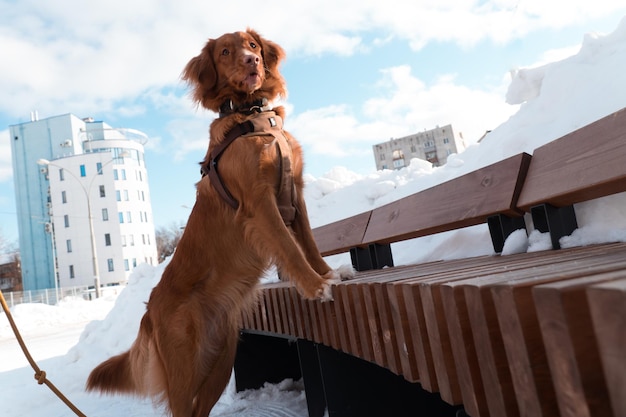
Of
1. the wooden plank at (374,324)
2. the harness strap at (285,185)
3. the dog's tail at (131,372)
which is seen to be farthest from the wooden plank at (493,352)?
the dog's tail at (131,372)

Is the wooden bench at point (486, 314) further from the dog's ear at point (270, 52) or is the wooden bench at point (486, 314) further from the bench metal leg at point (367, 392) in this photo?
the dog's ear at point (270, 52)

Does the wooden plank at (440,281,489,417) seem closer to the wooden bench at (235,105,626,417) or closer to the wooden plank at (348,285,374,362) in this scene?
the wooden bench at (235,105,626,417)

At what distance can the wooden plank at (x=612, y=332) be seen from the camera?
608mm

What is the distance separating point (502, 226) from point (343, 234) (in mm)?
1704

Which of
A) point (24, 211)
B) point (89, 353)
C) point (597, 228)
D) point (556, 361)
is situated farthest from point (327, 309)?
point (24, 211)

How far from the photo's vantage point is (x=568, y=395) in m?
0.70

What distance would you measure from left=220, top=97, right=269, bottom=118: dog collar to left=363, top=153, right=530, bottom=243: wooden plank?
1177mm

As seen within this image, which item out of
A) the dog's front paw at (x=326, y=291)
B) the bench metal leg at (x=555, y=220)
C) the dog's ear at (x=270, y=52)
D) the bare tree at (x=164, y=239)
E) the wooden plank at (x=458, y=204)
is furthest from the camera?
the bare tree at (x=164, y=239)

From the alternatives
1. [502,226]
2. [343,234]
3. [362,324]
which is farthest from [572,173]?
[343,234]

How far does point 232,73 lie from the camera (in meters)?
2.90

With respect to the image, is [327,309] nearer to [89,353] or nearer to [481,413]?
[481,413]

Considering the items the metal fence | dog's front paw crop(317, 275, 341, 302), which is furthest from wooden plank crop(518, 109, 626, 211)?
the metal fence

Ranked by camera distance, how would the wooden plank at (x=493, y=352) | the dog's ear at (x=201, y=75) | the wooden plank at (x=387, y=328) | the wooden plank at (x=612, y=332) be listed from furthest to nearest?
the dog's ear at (x=201, y=75)
the wooden plank at (x=387, y=328)
the wooden plank at (x=493, y=352)
the wooden plank at (x=612, y=332)

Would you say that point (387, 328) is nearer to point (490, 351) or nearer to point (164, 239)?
point (490, 351)
